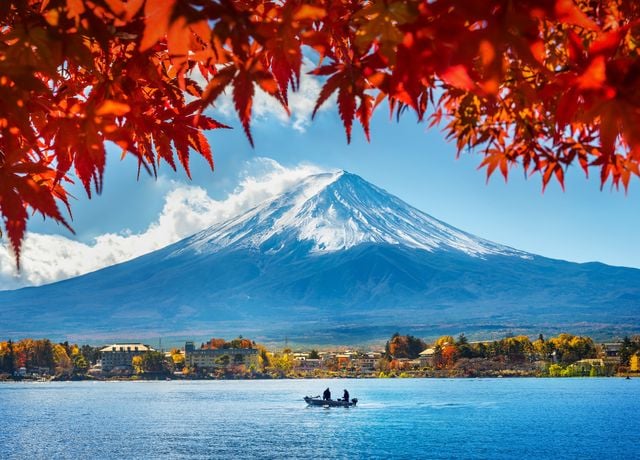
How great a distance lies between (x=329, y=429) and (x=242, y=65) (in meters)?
98.9

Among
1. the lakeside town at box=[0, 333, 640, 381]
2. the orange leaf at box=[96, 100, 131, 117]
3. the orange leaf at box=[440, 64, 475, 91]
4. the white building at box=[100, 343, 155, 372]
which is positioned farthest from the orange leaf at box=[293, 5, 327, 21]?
the white building at box=[100, 343, 155, 372]

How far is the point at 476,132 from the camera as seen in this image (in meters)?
4.62

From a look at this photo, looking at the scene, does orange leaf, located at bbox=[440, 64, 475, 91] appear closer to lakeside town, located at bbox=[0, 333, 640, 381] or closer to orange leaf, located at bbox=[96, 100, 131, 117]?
orange leaf, located at bbox=[96, 100, 131, 117]

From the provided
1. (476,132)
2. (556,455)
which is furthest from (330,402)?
(476,132)

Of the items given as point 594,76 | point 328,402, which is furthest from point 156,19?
point 328,402

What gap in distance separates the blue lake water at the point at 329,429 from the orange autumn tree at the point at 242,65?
233 feet

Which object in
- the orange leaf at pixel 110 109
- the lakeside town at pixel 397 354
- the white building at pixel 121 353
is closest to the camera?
the orange leaf at pixel 110 109

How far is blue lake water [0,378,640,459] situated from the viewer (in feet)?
251

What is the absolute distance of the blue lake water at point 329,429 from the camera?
76.6 m

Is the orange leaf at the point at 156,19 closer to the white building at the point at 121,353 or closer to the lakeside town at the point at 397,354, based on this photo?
the lakeside town at the point at 397,354

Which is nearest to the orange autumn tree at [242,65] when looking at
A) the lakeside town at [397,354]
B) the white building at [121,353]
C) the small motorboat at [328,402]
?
the small motorboat at [328,402]

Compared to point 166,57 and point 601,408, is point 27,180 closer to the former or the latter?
point 166,57

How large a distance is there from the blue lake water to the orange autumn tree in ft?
233

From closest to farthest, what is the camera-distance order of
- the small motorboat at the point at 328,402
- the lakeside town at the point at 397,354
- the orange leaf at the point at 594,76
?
the orange leaf at the point at 594,76, the small motorboat at the point at 328,402, the lakeside town at the point at 397,354
